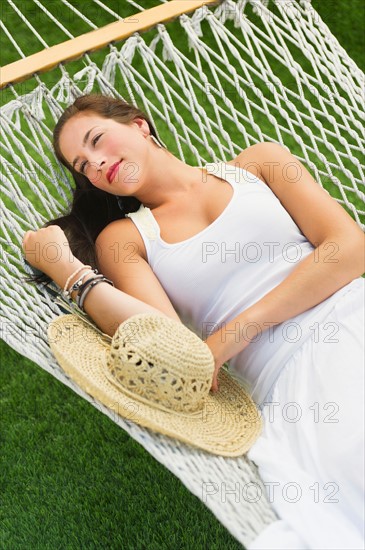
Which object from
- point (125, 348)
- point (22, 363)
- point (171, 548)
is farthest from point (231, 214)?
point (22, 363)

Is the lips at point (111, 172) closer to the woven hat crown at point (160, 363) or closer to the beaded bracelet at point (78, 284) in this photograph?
the beaded bracelet at point (78, 284)

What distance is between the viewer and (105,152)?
172cm

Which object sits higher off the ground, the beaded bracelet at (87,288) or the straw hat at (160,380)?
the beaded bracelet at (87,288)

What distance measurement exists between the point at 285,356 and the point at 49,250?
21.7 inches

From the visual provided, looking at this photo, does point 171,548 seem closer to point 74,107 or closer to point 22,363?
point 22,363

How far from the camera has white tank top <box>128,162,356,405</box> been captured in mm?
1682

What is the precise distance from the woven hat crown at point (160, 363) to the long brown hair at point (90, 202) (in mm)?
425

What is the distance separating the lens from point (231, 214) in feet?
5.64

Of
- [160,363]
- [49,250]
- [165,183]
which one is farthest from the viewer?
[165,183]

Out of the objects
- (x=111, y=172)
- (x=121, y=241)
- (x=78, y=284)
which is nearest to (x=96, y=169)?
(x=111, y=172)

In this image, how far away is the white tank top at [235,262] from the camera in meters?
1.68

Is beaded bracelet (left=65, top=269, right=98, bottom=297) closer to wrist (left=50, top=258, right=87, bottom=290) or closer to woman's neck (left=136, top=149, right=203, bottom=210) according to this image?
wrist (left=50, top=258, right=87, bottom=290)

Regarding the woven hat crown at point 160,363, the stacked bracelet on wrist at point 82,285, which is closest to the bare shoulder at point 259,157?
the stacked bracelet on wrist at point 82,285

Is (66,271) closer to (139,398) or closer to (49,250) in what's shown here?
(49,250)
